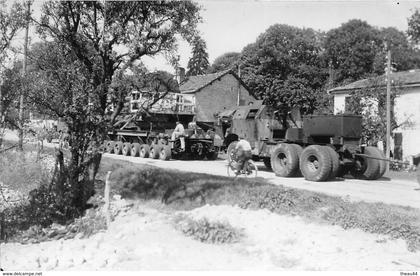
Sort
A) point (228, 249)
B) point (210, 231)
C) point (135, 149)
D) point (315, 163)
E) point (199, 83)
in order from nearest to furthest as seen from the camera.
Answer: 1. point (228, 249)
2. point (210, 231)
3. point (315, 163)
4. point (135, 149)
5. point (199, 83)

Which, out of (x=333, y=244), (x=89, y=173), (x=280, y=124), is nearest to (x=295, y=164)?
(x=280, y=124)

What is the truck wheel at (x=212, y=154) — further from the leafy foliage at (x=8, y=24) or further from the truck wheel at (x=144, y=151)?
the leafy foliage at (x=8, y=24)

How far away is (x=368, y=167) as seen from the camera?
49.3ft

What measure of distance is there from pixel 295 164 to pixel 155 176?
4515 mm

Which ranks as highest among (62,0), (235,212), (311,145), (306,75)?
(306,75)

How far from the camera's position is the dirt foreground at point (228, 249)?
7.15 meters

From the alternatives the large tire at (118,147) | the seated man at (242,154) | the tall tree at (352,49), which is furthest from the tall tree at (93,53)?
the tall tree at (352,49)

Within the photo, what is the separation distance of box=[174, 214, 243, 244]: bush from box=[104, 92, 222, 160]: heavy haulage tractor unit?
11.2m

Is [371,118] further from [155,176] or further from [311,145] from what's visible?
[155,176]

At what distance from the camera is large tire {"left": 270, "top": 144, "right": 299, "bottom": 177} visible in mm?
15141

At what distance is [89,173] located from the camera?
12578mm

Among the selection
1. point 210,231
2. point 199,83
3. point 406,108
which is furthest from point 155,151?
point 199,83

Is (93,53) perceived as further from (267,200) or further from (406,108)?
(406,108)

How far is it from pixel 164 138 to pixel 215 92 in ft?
54.5
